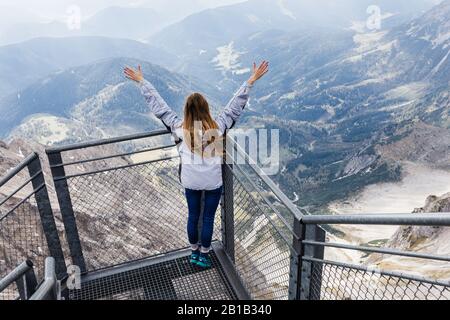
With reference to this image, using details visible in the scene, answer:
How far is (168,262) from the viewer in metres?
7.09

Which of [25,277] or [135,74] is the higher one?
[135,74]

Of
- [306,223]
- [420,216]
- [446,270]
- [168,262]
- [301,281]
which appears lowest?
[446,270]

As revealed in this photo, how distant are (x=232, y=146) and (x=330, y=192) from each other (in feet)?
572

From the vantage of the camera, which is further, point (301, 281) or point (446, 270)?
point (446, 270)

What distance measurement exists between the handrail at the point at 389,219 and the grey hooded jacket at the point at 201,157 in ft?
6.60

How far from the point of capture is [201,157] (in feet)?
18.8

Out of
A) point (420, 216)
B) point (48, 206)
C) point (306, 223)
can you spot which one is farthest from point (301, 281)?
point (48, 206)

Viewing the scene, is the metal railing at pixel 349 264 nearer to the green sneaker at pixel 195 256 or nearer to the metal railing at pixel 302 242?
the metal railing at pixel 302 242

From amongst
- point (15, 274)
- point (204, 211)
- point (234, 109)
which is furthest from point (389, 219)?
point (204, 211)

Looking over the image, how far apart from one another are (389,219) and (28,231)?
10.4 meters

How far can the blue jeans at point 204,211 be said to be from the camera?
613 centimetres

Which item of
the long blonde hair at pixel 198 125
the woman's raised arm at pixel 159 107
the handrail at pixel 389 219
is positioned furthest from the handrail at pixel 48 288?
the woman's raised arm at pixel 159 107

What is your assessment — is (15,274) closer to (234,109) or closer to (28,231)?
(234,109)
